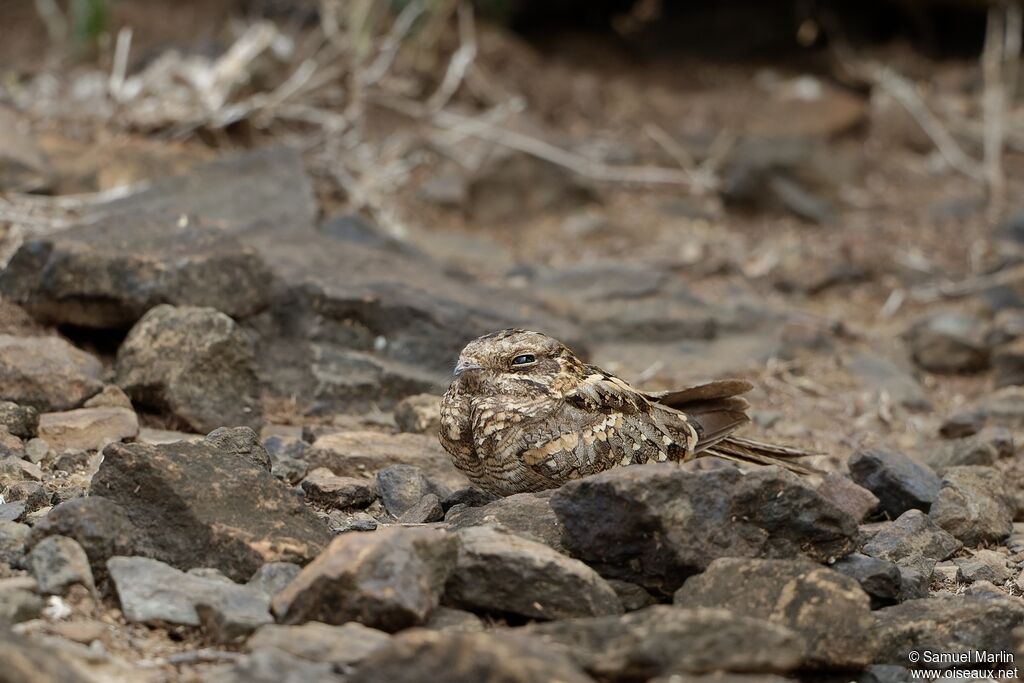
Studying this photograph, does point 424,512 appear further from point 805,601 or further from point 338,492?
point 805,601

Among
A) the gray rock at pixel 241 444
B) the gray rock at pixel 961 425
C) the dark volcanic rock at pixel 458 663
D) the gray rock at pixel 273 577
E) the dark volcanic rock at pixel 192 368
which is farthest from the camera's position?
the gray rock at pixel 961 425

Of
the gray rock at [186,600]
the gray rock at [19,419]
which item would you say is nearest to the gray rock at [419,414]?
the gray rock at [19,419]

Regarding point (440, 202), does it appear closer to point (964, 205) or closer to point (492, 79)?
point (492, 79)

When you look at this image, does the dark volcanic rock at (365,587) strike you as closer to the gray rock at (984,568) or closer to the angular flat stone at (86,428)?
the angular flat stone at (86,428)

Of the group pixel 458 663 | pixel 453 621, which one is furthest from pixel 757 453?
pixel 458 663

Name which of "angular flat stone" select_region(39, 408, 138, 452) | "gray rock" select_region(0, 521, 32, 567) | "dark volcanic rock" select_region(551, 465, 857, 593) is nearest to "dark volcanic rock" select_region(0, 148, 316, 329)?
"angular flat stone" select_region(39, 408, 138, 452)

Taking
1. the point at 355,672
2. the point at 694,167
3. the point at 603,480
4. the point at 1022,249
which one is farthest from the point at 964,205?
the point at 355,672

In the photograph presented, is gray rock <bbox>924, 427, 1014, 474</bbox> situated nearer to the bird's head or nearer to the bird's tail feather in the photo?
the bird's tail feather
